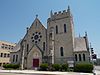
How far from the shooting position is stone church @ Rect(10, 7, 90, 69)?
30.2 meters

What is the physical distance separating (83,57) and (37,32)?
1383 centimetres

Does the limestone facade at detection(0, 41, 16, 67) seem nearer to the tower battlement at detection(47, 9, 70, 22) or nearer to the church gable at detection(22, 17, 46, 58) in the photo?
the church gable at detection(22, 17, 46, 58)

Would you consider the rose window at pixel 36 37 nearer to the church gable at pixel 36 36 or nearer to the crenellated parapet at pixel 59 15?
the church gable at pixel 36 36

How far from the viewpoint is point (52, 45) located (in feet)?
103

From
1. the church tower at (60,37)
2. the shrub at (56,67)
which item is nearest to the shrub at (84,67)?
the church tower at (60,37)

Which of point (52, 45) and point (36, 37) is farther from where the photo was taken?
point (36, 37)

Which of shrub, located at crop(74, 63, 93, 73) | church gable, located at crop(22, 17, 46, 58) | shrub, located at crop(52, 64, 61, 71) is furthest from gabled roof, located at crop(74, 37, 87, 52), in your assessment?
church gable, located at crop(22, 17, 46, 58)

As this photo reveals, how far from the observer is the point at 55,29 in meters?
33.5

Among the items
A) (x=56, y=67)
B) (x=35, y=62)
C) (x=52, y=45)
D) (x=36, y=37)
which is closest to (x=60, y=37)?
(x=52, y=45)

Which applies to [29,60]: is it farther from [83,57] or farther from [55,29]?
[83,57]

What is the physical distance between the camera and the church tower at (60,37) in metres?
30.5

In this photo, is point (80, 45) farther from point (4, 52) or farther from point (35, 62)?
point (4, 52)

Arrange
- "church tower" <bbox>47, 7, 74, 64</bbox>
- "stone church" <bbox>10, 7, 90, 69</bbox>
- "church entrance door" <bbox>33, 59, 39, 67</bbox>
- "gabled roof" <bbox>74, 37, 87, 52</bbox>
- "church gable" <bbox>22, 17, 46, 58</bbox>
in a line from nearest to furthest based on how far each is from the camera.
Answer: "gabled roof" <bbox>74, 37, 87, 52</bbox>
"stone church" <bbox>10, 7, 90, 69</bbox>
"church tower" <bbox>47, 7, 74, 64</bbox>
"church entrance door" <bbox>33, 59, 39, 67</bbox>
"church gable" <bbox>22, 17, 46, 58</bbox>

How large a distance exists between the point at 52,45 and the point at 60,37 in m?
2.87
